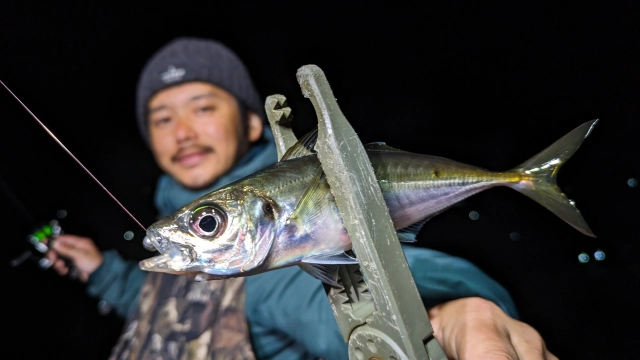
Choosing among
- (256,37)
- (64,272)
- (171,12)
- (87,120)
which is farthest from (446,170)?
(64,272)

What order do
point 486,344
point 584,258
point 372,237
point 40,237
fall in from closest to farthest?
point 372,237 < point 486,344 < point 584,258 < point 40,237

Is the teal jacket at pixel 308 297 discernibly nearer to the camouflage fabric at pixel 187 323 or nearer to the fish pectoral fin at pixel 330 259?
the camouflage fabric at pixel 187 323

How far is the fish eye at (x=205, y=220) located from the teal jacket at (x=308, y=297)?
2.59 feet

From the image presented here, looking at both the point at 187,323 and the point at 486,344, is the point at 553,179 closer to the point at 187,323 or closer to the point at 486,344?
the point at 486,344

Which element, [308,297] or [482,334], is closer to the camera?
[482,334]

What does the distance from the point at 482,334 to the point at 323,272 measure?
413 mm

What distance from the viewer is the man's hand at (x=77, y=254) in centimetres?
171

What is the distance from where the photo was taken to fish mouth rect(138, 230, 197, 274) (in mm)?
573

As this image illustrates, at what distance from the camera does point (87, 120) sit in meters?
1.60

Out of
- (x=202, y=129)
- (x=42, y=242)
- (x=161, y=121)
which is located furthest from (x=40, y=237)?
(x=202, y=129)

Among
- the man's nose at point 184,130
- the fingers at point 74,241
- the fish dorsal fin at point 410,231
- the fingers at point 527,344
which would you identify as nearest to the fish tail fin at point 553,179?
the fish dorsal fin at point 410,231

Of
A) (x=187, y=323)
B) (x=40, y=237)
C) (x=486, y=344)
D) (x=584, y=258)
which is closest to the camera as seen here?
(x=486, y=344)

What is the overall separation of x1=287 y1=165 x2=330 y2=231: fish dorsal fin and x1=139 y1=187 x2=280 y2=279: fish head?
0.03 m

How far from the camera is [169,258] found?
22.8 inches
